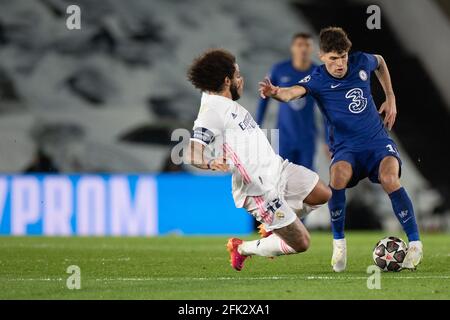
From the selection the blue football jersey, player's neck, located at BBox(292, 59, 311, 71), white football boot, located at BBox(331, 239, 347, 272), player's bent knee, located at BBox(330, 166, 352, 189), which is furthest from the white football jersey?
player's neck, located at BBox(292, 59, 311, 71)

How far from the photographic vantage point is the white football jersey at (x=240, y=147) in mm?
7008

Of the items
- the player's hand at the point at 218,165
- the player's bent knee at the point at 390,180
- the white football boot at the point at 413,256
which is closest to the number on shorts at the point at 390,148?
the player's bent knee at the point at 390,180

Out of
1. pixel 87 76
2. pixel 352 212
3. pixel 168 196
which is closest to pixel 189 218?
pixel 168 196

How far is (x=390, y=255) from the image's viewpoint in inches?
291

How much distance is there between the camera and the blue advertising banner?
539 inches

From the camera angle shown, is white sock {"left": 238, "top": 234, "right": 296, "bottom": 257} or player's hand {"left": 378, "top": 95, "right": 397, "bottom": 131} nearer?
white sock {"left": 238, "top": 234, "right": 296, "bottom": 257}

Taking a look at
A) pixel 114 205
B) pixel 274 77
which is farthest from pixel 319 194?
pixel 114 205

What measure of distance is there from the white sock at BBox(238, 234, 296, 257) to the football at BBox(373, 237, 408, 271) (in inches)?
27.5

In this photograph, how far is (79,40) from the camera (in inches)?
654

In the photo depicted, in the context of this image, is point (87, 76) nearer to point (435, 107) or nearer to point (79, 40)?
point (79, 40)

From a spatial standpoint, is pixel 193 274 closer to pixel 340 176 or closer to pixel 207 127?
pixel 207 127

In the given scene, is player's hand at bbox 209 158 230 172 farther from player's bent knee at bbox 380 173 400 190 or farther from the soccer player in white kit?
player's bent knee at bbox 380 173 400 190

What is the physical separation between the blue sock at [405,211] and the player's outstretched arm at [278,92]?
1056mm

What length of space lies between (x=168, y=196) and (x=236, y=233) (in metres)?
1.08
